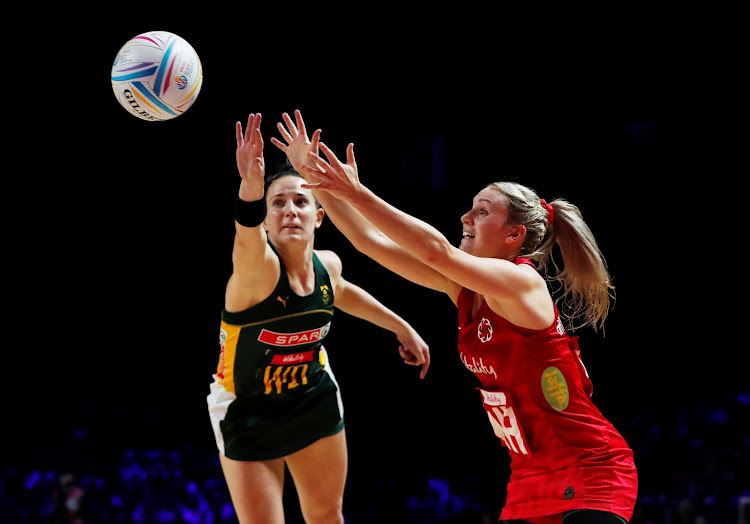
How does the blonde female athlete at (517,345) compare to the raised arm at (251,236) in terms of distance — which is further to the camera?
the raised arm at (251,236)

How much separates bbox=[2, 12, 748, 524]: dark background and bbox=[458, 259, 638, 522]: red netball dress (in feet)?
11.2

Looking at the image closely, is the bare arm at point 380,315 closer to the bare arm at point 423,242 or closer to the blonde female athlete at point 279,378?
the blonde female athlete at point 279,378

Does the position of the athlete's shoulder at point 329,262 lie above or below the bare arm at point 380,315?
above

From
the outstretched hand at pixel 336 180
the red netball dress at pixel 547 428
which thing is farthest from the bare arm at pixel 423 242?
the red netball dress at pixel 547 428

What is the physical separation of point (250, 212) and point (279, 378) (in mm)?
734

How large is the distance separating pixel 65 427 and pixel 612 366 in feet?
13.1

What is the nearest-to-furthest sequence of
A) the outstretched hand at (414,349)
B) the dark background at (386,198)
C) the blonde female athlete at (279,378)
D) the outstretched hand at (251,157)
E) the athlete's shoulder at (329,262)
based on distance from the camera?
the outstretched hand at (251,157) < the blonde female athlete at (279,378) < the athlete's shoulder at (329,262) < the outstretched hand at (414,349) < the dark background at (386,198)

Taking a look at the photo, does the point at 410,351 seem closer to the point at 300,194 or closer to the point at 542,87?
the point at 300,194

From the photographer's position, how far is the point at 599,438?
2.22 metres

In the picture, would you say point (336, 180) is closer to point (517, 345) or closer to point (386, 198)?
point (517, 345)

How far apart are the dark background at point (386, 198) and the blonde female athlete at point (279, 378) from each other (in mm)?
2574

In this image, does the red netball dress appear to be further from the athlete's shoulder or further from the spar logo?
the athlete's shoulder

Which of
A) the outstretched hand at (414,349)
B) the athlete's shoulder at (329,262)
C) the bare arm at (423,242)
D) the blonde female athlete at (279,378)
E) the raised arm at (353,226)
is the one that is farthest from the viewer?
the outstretched hand at (414,349)

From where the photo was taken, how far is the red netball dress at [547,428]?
2.15 meters
